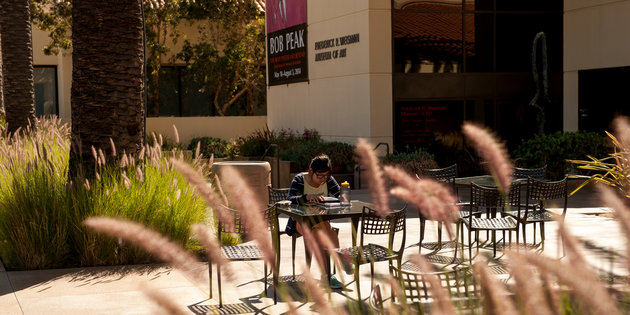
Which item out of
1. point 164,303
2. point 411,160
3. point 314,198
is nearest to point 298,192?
point 314,198

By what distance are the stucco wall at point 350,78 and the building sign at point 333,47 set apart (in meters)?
0.11

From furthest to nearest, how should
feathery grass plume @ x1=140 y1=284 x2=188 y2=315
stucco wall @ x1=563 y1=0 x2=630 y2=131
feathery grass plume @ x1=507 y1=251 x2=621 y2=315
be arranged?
1. stucco wall @ x1=563 y1=0 x2=630 y2=131
2. feathery grass plume @ x1=140 y1=284 x2=188 y2=315
3. feathery grass plume @ x1=507 y1=251 x2=621 y2=315

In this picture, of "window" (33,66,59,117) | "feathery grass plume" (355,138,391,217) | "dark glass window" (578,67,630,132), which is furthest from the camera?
"window" (33,66,59,117)

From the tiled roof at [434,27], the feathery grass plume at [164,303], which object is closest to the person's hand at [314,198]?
the feathery grass plume at [164,303]

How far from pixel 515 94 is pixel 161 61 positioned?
19515 millimetres

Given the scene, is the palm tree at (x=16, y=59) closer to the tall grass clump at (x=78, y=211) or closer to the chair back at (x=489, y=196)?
the tall grass clump at (x=78, y=211)

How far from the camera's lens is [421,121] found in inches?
910

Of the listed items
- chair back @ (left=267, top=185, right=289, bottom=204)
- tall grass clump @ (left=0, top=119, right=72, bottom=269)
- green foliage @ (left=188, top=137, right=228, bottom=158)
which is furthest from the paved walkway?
green foliage @ (left=188, top=137, right=228, bottom=158)

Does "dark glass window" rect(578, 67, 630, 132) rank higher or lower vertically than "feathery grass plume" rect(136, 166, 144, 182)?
higher

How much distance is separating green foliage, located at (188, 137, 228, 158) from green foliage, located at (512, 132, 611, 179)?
13649 mm

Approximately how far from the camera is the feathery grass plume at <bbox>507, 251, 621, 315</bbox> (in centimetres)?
161

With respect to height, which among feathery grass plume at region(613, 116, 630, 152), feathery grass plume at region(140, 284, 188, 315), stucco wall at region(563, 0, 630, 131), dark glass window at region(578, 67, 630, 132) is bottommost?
feathery grass plume at region(140, 284, 188, 315)

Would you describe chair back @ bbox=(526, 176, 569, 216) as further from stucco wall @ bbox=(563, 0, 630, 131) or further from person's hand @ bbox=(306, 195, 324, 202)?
stucco wall @ bbox=(563, 0, 630, 131)

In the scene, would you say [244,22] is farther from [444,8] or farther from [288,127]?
[444,8]
